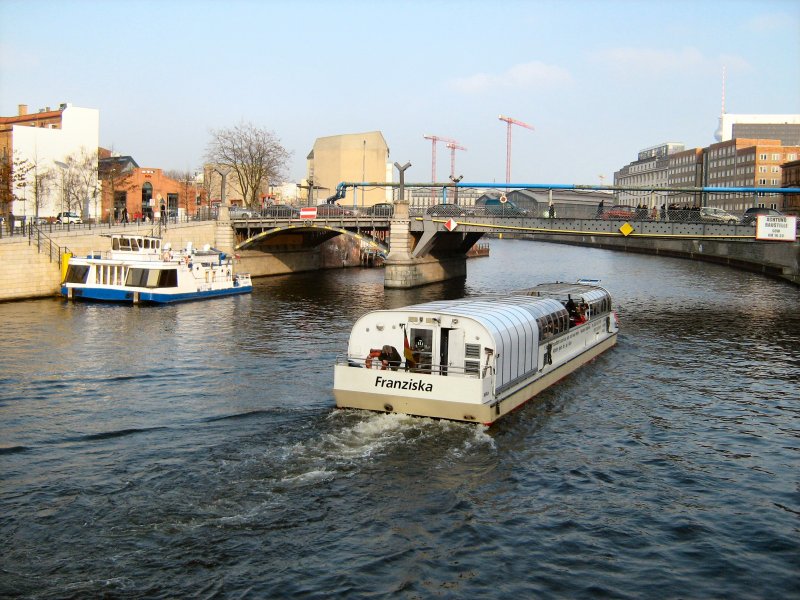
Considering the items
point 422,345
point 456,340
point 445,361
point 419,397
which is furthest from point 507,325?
point 419,397

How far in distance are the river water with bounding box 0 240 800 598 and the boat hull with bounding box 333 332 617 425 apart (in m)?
0.51

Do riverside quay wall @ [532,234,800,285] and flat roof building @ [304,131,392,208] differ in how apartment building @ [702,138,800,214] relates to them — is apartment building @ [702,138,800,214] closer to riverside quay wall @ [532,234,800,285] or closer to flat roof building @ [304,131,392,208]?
riverside quay wall @ [532,234,800,285]

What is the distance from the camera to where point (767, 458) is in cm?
2272

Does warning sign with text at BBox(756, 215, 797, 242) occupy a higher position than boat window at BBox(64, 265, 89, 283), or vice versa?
A: warning sign with text at BBox(756, 215, 797, 242)

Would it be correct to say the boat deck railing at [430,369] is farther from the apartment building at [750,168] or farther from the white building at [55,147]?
the apartment building at [750,168]

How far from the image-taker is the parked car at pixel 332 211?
7925 cm

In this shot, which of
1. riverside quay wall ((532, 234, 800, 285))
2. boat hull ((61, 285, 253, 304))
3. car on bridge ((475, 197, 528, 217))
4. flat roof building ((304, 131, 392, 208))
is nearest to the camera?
boat hull ((61, 285, 253, 304))

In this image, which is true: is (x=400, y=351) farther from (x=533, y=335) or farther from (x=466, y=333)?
(x=533, y=335)

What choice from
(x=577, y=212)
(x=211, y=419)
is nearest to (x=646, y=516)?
(x=211, y=419)

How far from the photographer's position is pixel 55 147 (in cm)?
10262

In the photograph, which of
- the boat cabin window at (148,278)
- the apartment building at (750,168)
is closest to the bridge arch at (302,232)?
the boat cabin window at (148,278)

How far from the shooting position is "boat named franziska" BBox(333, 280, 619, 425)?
903 inches

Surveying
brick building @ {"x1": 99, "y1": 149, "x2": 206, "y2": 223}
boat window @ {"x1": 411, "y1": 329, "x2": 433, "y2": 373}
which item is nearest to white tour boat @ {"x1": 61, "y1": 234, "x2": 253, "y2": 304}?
boat window @ {"x1": 411, "y1": 329, "x2": 433, "y2": 373}

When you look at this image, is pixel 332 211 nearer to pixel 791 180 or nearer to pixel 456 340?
pixel 456 340
